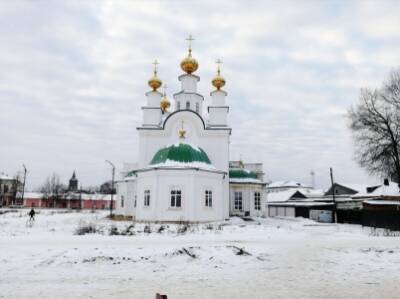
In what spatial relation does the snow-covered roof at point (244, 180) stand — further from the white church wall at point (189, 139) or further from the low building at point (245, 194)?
the white church wall at point (189, 139)

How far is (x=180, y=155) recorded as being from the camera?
985 inches

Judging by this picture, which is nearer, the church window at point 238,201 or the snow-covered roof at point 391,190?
the snow-covered roof at point 391,190

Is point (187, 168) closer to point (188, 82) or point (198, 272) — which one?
point (188, 82)

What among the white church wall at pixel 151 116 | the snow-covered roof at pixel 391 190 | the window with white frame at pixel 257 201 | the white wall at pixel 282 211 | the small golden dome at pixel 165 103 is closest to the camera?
the white church wall at pixel 151 116

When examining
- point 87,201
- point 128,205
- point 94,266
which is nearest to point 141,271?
point 94,266

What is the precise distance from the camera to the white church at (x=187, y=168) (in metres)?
24.3

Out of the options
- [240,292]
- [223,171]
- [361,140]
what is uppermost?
[361,140]

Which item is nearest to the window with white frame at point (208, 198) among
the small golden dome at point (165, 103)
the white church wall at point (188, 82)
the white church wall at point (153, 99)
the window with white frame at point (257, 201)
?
the window with white frame at point (257, 201)

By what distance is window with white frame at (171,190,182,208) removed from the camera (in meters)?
24.1

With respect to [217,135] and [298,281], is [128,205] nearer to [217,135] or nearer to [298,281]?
[217,135]

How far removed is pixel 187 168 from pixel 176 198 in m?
2.16

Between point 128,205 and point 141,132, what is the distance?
6.91 metres

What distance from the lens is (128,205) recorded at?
31.7 meters

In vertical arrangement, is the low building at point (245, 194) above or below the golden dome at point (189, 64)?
below
